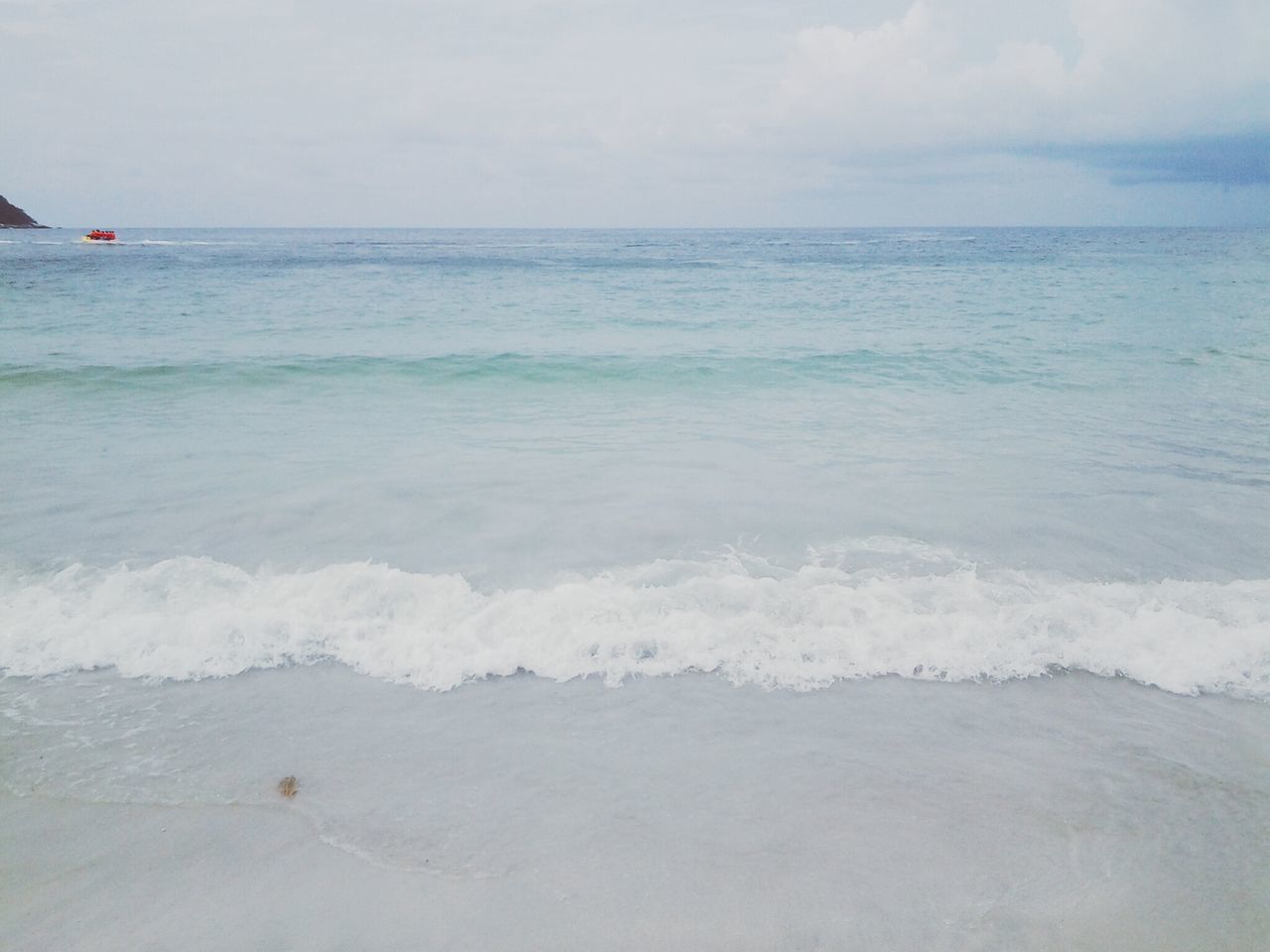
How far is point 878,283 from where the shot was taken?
37031 millimetres

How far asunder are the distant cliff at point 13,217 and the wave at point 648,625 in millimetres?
188208

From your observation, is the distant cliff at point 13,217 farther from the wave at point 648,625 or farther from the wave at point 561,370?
the wave at point 648,625

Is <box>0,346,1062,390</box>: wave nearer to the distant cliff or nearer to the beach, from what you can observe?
the beach

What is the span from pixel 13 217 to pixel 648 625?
19820 cm

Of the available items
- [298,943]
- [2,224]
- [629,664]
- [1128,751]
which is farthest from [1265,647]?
[2,224]

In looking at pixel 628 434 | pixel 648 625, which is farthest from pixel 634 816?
pixel 628 434

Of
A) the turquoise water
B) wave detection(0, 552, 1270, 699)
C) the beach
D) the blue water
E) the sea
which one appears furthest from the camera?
the turquoise water

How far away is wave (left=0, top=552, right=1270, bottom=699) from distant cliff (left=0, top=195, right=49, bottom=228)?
188 metres

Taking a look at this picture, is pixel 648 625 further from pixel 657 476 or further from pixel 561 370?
pixel 561 370

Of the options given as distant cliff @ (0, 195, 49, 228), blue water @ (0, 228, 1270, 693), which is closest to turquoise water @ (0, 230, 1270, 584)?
blue water @ (0, 228, 1270, 693)

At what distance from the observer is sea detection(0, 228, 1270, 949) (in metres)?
3.45

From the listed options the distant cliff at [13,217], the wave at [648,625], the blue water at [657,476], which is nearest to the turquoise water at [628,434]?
the blue water at [657,476]

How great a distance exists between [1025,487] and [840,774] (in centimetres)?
573

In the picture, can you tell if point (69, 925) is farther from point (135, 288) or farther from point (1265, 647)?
point (135, 288)
